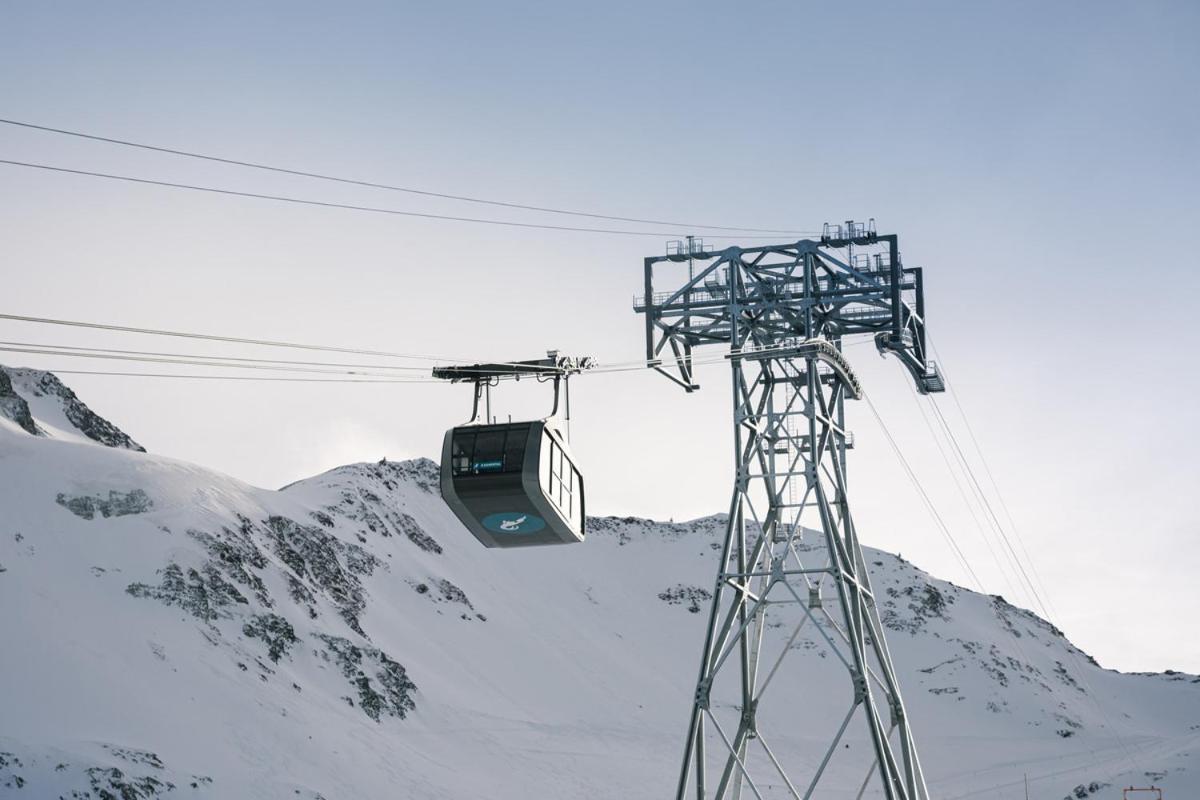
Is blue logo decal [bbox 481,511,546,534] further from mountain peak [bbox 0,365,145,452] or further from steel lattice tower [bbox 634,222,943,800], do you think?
mountain peak [bbox 0,365,145,452]

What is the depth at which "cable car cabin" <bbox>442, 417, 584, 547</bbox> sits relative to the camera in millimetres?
26797

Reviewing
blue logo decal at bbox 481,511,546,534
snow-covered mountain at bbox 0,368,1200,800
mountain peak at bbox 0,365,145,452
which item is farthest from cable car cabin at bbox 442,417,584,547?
mountain peak at bbox 0,365,145,452

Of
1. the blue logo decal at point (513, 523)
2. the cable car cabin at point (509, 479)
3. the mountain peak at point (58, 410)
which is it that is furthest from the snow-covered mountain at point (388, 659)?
the cable car cabin at point (509, 479)

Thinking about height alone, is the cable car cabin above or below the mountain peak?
below

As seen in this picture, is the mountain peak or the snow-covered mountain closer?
the snow-covered mountain

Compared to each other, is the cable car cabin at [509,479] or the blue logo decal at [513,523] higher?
the cable car cabin at [509,479]

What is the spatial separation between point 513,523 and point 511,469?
166cm

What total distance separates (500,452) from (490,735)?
53.9 metres

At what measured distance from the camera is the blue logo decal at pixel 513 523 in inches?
1086

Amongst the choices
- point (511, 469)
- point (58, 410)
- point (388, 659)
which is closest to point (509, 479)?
point (511, 469)

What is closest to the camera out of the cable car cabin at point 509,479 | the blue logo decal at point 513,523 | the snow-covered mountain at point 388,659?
the cable car cabin at point 509,479

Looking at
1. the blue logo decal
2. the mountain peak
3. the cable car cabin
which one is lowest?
the blue logo decal

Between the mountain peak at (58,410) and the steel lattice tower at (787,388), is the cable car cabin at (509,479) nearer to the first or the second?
the steel lattice tower at (787,388)

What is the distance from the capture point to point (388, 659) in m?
79.8
